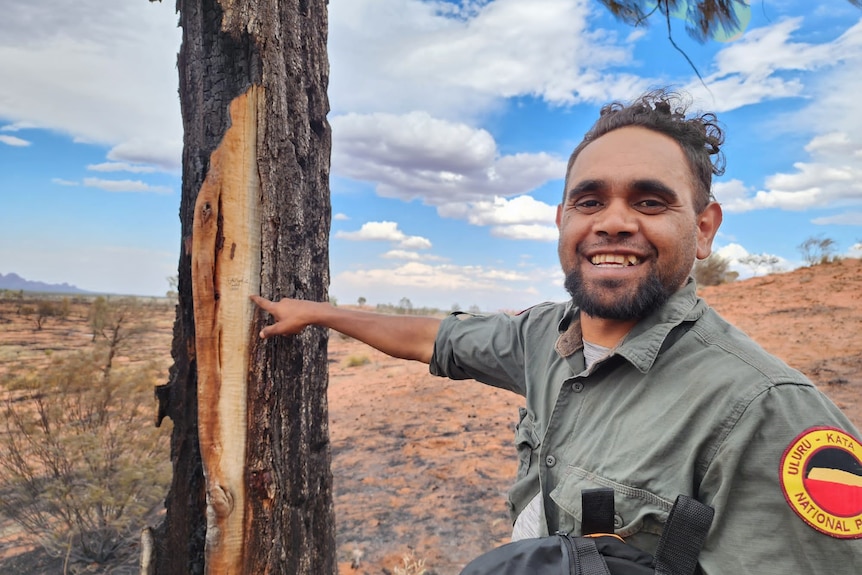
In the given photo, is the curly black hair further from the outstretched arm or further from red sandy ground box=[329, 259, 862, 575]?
red sandy ground box=[329, 259, 862, 575]

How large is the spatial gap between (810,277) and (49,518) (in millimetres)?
20726

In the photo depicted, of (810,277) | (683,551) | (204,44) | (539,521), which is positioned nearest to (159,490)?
(204,44)

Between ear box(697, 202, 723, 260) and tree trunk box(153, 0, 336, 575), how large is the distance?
1.56 metres

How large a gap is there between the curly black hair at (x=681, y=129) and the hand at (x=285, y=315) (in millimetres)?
1163

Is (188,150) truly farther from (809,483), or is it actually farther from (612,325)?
(809,483)

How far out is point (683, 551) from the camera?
1219mm

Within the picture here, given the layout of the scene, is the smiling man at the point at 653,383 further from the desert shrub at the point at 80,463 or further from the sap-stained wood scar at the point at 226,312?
the desert shrub at the point at 80,463

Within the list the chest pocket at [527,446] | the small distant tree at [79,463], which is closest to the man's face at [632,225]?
the chest pocket at [527,446]

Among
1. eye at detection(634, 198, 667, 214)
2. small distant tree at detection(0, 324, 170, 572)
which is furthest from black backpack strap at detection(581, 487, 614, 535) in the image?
small distant tree at detection(0, 324, 170, 572)

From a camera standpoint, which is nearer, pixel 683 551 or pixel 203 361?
pixel 683 551

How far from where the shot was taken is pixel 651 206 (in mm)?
1719

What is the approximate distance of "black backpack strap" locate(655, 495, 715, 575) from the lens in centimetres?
122

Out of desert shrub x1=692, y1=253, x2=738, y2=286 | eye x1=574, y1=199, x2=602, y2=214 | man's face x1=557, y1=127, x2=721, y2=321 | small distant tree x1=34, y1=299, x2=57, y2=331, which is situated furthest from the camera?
desert shrub x1=692, y1=253, x2=738, y2=286

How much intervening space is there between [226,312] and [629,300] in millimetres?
1505
